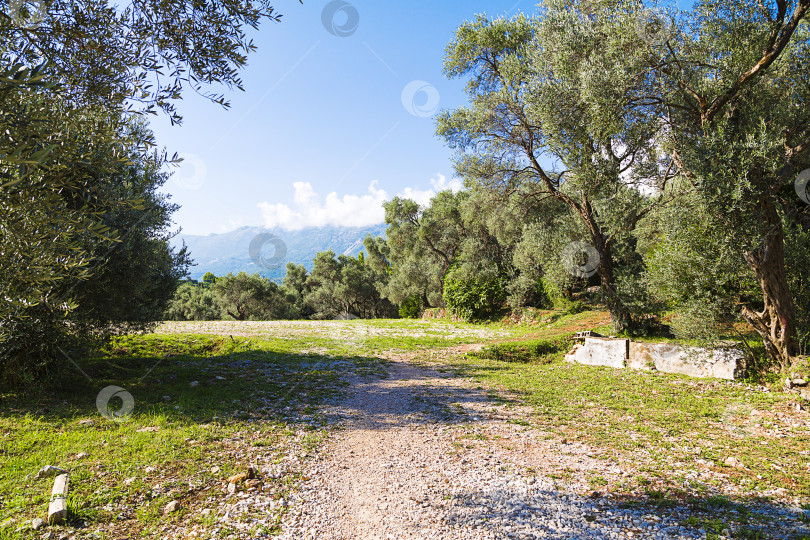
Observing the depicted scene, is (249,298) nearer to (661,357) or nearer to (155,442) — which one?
(155,442)

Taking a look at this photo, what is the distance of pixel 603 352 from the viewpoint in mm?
14062

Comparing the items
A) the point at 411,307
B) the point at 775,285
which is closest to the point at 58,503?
the point at 775,285

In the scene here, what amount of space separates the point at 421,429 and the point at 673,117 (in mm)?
11125

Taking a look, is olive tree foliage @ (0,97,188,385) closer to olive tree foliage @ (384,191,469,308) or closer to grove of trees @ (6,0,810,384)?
grove of trees @ (6,0,810,384)

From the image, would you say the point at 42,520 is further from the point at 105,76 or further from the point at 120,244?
the point at 120,244

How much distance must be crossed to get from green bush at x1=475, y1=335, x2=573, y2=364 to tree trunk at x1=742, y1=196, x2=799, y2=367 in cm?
761

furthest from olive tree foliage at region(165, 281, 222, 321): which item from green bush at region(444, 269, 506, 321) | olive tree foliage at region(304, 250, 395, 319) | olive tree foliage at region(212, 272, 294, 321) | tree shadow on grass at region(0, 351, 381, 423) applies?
tree shadow on grass at region(0, 351, 381, 423)

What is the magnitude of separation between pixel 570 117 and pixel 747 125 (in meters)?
4.67

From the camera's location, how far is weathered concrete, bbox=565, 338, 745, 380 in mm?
10594

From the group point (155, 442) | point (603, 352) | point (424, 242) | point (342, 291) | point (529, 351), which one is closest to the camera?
point (155, 442)

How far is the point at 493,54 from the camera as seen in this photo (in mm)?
17953

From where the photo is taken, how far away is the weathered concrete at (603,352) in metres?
13.5

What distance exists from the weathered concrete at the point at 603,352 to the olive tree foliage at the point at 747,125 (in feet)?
12.5

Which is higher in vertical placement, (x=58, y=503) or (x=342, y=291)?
(x=342, y=291)
